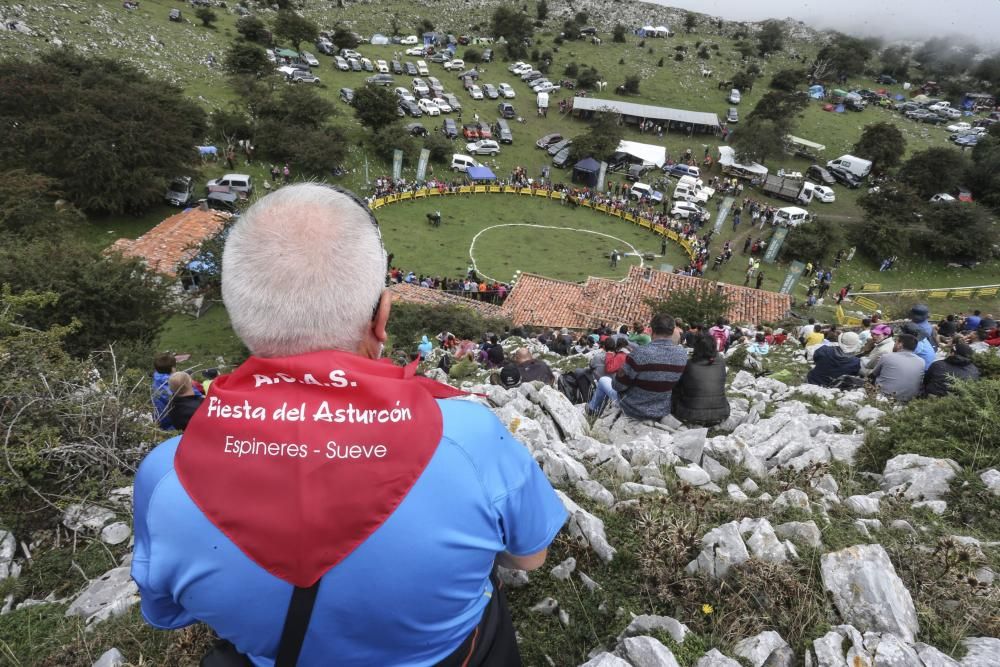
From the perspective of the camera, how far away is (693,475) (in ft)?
16.4

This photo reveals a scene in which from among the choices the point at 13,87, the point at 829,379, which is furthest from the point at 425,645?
the point at 13,87

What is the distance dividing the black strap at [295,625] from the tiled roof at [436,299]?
20278 mm

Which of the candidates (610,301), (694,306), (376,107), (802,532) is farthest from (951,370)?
(376,107)

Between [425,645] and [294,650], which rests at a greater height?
[294,650]

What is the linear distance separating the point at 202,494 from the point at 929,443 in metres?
6.31

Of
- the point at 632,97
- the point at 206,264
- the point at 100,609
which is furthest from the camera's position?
the point at 632,97

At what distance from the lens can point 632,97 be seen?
62812mm

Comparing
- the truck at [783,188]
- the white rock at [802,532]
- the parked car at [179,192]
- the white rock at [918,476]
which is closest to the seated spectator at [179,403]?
the white rock at [802,532]

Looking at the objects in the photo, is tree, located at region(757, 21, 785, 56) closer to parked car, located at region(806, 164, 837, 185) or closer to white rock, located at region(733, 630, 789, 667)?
parked car, located at region(806, 164, 837, 185)

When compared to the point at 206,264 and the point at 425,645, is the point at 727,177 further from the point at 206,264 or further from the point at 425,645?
the point at 425,645

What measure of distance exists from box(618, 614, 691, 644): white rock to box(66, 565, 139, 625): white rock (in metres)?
3.50

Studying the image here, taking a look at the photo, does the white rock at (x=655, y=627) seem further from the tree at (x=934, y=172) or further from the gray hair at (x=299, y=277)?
the tree at (x=934, y=172)

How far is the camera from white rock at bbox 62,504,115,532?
5.04 metres

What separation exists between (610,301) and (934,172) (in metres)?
40.3
